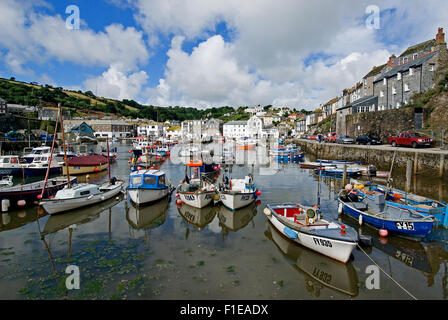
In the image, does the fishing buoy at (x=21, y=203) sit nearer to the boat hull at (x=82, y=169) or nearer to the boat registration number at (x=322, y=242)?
the boat hull at (x=82, y=169)

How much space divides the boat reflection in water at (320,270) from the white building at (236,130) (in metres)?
123

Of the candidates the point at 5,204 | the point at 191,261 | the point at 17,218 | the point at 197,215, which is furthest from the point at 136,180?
the point at 191,261

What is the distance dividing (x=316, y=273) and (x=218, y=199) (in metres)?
9.04

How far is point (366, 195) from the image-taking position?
15.8m

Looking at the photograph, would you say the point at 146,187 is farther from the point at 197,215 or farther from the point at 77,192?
the point at 197,215

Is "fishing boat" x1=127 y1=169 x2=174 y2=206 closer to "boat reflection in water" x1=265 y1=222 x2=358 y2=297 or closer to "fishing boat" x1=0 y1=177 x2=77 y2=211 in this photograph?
"fishing boat" x1=0 y1=177 x2=77 y2=211

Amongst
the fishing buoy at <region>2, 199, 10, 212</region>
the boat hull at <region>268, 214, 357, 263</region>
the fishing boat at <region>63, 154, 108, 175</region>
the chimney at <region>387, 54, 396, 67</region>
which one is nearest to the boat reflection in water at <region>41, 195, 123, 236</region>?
the fishing buoy at <region>2, 199, 10, 212</region>

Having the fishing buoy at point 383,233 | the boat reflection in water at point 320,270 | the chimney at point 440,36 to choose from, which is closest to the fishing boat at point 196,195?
the boat reflection in water at point 320,270

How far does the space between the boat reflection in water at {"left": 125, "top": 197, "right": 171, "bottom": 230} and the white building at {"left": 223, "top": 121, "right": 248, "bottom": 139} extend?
11636 centimetres

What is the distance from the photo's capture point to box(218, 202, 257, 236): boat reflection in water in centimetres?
1462

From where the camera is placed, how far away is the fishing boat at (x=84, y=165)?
3228cm

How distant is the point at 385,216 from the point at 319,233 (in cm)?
507

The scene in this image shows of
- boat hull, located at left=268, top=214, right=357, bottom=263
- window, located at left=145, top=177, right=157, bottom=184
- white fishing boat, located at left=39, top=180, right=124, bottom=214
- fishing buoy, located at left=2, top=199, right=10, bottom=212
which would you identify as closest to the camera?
boat hull, located at left=268, top=214, right=357, bottom=263
